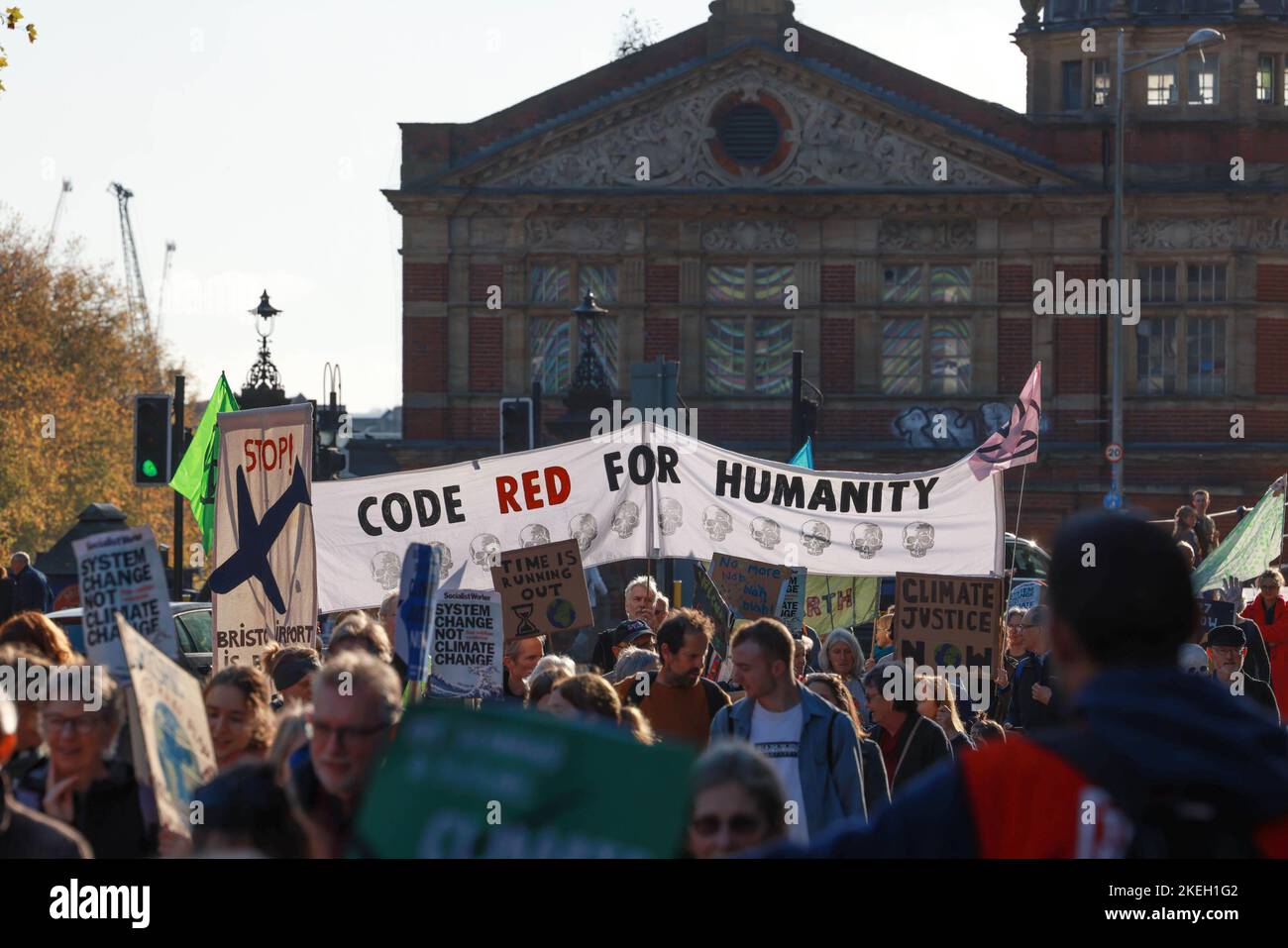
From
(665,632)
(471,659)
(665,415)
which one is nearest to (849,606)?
(665,415)

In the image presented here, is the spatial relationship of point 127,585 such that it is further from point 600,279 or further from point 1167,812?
point 600,279

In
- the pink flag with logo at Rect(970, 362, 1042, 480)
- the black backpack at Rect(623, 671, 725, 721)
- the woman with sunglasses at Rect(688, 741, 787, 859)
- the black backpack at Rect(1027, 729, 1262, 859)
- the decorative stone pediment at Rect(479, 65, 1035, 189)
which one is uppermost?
the decorative stone pediment at Rect(479, 65, 1035, 189)

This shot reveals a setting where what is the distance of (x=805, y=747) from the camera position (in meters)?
7.91

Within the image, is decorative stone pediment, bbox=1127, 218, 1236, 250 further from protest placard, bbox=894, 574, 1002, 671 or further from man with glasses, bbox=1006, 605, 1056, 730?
protest placard, bbox=894, 574, 1002, 671

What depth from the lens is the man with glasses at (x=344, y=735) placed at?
15.9ft

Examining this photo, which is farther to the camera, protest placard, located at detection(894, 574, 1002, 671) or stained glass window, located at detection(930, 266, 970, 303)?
stained glass window, located at detection(930, 266, 970, 303)

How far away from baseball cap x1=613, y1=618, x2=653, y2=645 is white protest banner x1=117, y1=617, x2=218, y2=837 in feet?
23.0

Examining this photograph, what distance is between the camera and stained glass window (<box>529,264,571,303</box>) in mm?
41531

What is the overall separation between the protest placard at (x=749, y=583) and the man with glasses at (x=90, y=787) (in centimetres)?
892

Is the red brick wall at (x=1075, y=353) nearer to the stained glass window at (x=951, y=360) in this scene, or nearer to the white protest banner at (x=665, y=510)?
the stained glass window at (x=951, y=360)

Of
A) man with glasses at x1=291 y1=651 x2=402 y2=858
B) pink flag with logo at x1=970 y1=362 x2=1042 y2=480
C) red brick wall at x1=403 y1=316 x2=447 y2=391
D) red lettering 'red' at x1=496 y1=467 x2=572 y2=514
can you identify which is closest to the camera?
man with glasses at x1=291 y1=651 x2=402 y2=858

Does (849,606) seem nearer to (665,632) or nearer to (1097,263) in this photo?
(665,632)

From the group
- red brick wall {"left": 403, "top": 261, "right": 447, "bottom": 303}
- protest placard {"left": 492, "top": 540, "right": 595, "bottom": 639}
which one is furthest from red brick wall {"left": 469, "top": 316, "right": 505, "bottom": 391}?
protest placard {"left": 492, "top": 540, "right": 595, "bottom": 639}

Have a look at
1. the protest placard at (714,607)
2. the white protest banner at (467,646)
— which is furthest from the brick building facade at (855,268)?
the white protest banner at (467,646)
